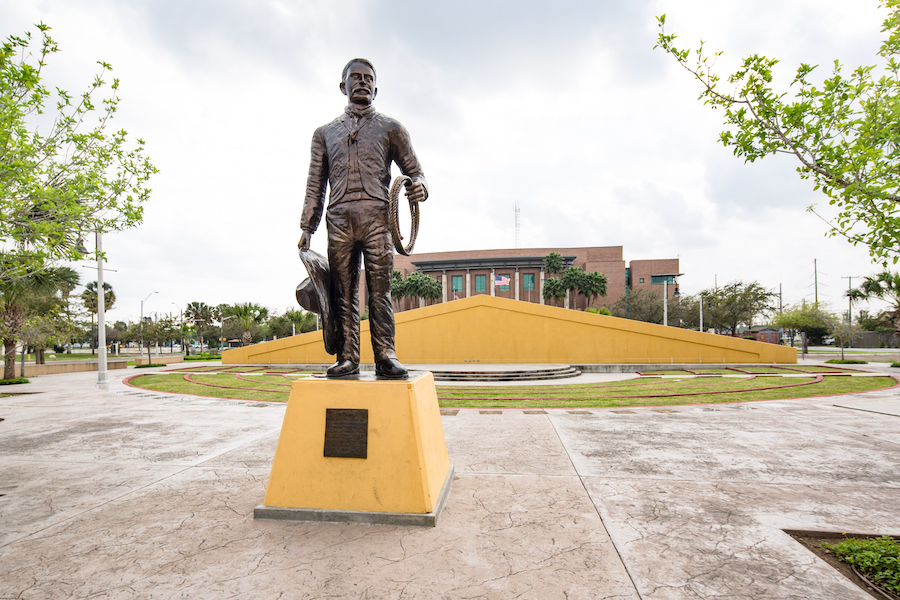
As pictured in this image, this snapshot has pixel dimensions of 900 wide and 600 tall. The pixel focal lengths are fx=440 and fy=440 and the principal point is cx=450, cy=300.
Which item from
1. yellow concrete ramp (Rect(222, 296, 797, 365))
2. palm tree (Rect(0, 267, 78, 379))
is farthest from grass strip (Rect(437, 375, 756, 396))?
palm tree (Rect(0, 267, 78, 379))

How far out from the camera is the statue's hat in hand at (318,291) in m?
4.39

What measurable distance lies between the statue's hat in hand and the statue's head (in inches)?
65.3

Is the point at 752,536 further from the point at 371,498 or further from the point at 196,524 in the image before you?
the point at 196,524

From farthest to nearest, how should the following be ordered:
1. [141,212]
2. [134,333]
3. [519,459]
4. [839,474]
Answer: [134,333] → [141,212] → [519,459] → [839,474]

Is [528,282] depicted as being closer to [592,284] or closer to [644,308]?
[592,284]

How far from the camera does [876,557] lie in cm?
284

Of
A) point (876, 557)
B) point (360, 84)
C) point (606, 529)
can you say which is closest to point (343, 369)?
point (606, 529)

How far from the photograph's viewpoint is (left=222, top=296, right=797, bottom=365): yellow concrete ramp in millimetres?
22641

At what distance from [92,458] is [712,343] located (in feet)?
81.4

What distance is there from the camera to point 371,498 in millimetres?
3619

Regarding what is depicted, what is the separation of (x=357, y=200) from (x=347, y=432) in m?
2.22

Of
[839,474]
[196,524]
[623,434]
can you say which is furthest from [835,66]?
[196,524]

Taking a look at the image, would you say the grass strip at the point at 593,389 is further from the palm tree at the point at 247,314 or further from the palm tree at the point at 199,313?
the palm tree at the point at 199,313

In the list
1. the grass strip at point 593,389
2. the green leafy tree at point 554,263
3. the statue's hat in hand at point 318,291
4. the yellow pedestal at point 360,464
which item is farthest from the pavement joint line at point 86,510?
the green leafy tree at point 554,263
